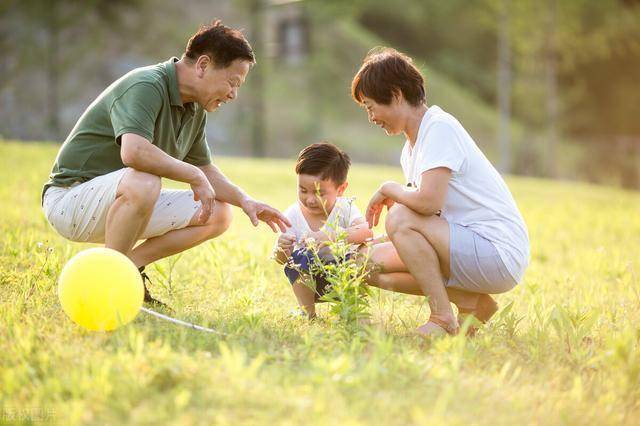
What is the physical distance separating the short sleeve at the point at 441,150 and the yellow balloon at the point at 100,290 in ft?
5.31

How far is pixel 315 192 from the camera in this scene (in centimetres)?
434

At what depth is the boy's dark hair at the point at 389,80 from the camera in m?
3.92

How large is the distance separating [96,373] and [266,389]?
684 mm

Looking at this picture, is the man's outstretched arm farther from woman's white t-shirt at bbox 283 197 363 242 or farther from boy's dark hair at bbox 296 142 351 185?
boy's dark hair at bbox 296 142 351 185

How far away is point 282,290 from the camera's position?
509cm

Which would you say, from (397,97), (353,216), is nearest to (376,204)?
(353,216)

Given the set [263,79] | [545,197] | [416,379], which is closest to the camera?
[416,379]

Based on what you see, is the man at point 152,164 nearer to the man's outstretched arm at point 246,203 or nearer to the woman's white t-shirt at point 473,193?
the man's outstretched arm at point 246,203

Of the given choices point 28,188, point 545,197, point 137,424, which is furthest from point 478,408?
point 545,197

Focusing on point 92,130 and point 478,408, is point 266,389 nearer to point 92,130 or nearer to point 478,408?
point 478,408

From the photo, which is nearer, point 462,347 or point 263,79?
point 462,347

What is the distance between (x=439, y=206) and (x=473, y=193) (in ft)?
0.83

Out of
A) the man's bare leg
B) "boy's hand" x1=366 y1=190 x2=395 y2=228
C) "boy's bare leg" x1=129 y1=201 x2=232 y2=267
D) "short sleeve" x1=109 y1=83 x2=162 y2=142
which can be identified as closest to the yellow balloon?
the man's bare leg

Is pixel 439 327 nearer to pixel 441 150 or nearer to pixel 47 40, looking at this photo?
pixel 441 150
